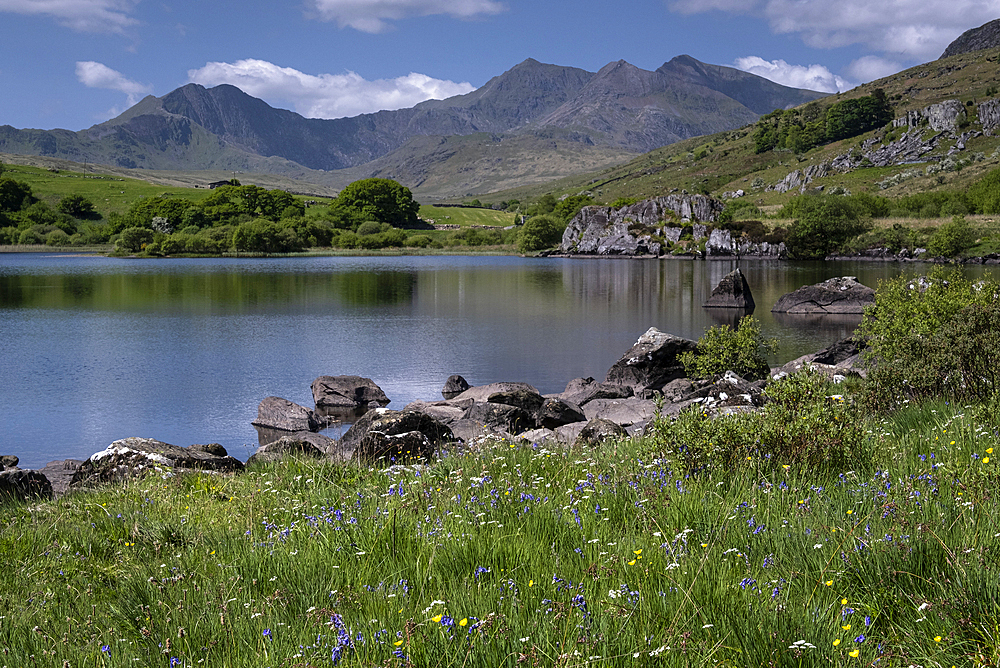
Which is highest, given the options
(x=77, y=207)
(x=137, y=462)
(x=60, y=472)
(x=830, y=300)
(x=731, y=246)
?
(x=77, y=207)

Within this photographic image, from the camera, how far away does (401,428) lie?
14047 mm

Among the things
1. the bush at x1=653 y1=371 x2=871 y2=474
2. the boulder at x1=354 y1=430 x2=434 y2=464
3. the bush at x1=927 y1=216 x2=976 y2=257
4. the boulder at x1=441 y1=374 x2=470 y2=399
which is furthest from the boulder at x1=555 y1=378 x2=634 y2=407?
the bush at x1=927 y1=216 x2=976 y2=257

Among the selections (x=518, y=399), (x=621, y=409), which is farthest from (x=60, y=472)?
(x=621, y=409)

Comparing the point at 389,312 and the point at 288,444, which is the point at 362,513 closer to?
the point at 288,444

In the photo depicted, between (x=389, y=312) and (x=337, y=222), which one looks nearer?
(x=389, y=312)

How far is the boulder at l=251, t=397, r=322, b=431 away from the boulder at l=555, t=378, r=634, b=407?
8041 mm

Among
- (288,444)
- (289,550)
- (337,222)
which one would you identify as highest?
(337,222)

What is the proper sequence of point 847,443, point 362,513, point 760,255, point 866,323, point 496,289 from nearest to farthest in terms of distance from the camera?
point 362,513
point 847,443
point 866,323
point 496,289
point 760,255

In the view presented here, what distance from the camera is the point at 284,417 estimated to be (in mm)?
20391

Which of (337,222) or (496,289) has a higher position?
(337,222)

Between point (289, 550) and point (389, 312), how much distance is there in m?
43.8

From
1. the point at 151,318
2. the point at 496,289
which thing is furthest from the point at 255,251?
the point at 151,318

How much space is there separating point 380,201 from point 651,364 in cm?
16927

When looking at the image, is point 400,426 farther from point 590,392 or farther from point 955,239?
point 955,239
